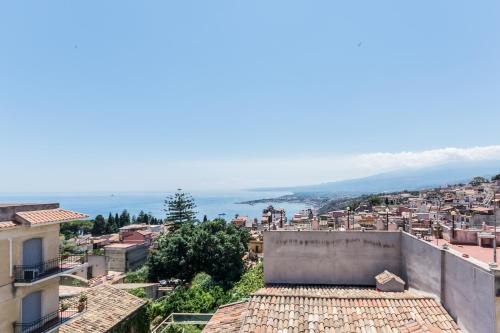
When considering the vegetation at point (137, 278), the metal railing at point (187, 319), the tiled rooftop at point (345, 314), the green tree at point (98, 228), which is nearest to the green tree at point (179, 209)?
the vegetation at point (137, 278)

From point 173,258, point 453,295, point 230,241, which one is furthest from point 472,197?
point 453,295

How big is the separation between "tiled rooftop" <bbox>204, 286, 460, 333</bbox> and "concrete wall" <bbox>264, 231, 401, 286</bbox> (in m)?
2.09

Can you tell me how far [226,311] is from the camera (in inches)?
515

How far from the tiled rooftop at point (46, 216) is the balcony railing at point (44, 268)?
137 cm

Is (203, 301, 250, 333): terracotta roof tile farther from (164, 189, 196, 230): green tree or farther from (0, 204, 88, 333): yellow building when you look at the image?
(164, 189, 196, 230): green tree

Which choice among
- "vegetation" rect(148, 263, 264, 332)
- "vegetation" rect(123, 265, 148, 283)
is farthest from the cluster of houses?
"vegetation" rect(123, 265, 148, 283)

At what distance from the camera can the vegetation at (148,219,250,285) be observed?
27094mm

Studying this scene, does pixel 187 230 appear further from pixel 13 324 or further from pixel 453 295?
pixel 453 295

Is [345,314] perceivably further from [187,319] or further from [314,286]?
[187,319]

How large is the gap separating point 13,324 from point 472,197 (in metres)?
63.5

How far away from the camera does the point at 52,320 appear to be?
1198cm

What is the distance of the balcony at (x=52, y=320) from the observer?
422 inches

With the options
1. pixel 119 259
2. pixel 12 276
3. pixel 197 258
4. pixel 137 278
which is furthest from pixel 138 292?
pixel 119 259

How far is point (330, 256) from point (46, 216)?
1022 centimetres
